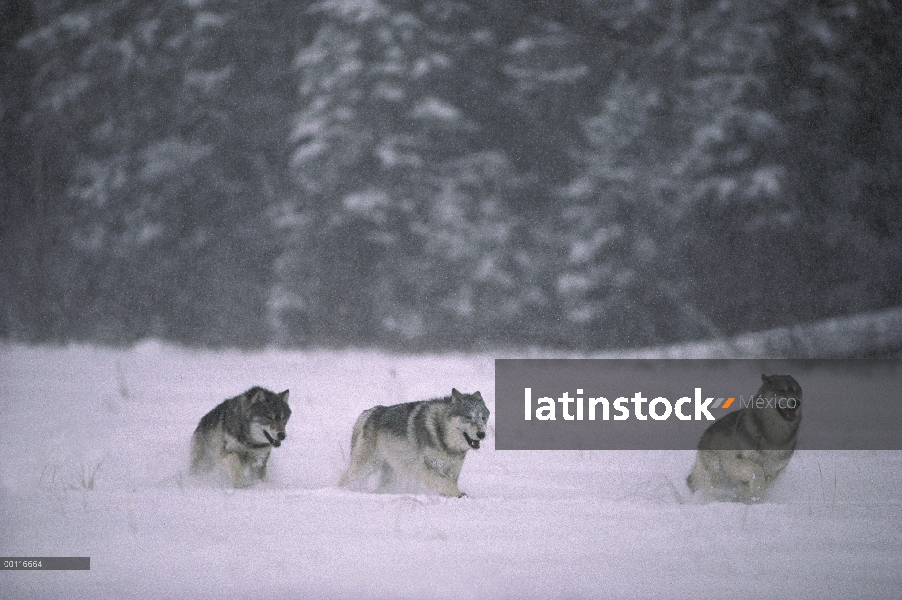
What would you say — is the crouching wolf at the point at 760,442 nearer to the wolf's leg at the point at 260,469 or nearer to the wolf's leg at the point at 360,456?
the wolf's leg at the point at 360,456

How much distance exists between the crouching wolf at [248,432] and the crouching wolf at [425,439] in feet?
1.82

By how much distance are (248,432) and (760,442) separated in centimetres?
316

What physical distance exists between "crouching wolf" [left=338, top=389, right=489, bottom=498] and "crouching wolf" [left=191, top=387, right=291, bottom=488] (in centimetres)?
55

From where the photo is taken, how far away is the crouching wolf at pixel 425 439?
485 cm

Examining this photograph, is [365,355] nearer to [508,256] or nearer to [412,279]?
[412,279]

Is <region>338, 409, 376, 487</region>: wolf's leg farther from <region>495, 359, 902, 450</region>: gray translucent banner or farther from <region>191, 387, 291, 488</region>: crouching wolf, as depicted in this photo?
<region>495, 359, 902, 450</region>: gray translucent banner

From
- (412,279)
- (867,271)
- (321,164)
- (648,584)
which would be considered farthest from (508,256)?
(648,584)

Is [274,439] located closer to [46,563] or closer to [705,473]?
[46,563]

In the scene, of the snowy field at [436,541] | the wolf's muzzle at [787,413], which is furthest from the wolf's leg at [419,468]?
the wolf's muzzle at [787,413]

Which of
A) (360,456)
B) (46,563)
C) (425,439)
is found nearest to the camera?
(46,563)

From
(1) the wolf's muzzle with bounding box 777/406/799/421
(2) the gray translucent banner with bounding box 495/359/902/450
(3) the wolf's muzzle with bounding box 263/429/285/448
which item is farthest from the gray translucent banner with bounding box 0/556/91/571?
(1) the wolf's muzzle with bounding box 777/406/799/421

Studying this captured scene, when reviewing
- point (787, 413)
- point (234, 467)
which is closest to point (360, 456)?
point (234, 467)

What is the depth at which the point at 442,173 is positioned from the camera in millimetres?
8289

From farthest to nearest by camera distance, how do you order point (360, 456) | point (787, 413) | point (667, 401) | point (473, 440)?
point (667, 401)
point (360, 456)
point (473, 440)
point (787, 413)
